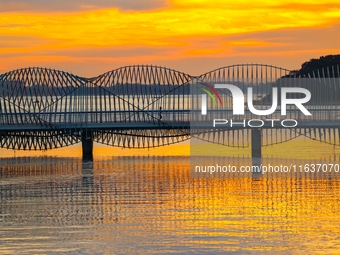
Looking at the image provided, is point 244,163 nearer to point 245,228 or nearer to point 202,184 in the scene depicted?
point 202,184

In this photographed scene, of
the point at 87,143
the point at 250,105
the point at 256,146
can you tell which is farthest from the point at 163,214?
the point at 87,143

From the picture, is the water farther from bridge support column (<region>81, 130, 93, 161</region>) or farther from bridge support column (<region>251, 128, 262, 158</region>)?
bridge support column (<region>81, 130, 93, 161</region>)

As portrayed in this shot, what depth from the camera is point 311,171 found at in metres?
48.6

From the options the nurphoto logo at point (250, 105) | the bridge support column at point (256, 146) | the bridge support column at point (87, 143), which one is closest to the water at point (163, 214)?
the bridge support column at point (256, 146)

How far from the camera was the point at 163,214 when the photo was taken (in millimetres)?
33656

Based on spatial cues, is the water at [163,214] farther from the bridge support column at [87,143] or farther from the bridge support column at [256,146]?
the bridge support column at [87,143]

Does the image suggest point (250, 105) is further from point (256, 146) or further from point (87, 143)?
point (87, 143)

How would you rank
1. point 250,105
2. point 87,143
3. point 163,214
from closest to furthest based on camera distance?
1. point 163,214
2. point 250,105
3. point 87,143

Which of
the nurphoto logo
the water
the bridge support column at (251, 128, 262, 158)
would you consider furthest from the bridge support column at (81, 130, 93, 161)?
the water

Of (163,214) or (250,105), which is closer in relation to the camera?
(163,214)

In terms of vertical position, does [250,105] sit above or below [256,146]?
above

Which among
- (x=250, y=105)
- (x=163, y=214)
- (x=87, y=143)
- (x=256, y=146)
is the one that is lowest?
(x=163, y=214)

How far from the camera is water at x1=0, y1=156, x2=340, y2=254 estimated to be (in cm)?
2758

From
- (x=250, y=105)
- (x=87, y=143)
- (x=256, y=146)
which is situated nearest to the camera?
(x=250, y=105)
